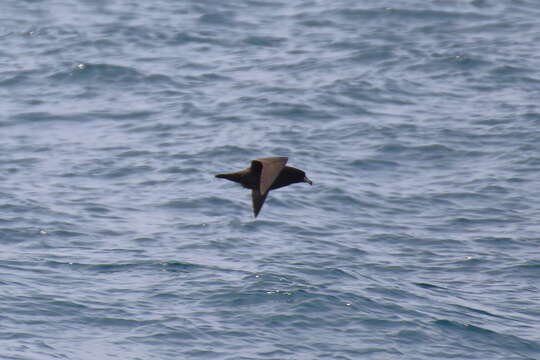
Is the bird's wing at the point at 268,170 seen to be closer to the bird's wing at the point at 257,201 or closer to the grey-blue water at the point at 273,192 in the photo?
the bird's wing at the point at 257,201

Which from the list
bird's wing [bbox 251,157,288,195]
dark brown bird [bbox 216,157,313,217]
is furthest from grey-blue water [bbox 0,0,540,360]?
bird's wing [bbox 251,157,288,195]

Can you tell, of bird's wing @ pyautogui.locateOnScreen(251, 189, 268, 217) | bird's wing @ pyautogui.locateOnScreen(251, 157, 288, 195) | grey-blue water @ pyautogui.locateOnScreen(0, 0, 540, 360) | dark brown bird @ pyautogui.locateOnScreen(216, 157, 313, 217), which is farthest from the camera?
grey-blue water @ pyautogui.locateOnScreen(0, 0, 540, 360)

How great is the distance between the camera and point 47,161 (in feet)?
64.0

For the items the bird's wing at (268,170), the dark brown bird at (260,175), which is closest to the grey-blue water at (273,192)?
the dark brown bird at (260,175)

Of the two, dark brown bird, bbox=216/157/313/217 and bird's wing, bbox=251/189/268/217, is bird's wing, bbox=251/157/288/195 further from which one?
bird's wing, bbox=251/189/268/217

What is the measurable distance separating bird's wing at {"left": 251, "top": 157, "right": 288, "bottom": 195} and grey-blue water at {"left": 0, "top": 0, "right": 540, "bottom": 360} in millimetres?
2893

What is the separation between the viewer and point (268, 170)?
35.8 ft

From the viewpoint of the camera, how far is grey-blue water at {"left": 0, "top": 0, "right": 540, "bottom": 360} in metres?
14.0

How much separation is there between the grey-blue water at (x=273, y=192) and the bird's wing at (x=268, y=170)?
114 inches

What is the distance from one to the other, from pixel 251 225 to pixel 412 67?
8.43m

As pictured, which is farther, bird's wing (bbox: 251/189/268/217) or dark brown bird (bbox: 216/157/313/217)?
dark brown bird (bbox: 216/157/313/217)

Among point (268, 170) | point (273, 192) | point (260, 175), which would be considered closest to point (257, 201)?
point (268, 170)

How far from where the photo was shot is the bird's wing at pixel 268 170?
1044 cm

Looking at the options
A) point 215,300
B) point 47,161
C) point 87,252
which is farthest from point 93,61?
point 215,300
